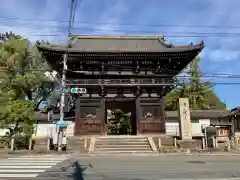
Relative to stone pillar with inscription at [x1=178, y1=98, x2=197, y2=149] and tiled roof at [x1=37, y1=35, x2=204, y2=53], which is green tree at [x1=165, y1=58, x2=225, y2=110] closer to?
tiled roof at [x1=37, y1=35, x2=204, y2=53]

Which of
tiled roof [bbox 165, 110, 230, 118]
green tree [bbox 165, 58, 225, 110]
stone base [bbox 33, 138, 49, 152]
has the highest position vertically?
green tree [bbox 165, 58, 225, 110]

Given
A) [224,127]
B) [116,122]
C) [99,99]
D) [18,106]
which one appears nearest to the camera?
[18,106]

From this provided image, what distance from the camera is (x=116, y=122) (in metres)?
49.2

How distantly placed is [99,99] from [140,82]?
4497 mm

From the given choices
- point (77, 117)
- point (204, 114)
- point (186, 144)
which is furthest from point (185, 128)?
Answer: point (204, 114)

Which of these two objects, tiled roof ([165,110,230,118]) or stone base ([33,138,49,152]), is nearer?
stone base ([33,138,49,152])

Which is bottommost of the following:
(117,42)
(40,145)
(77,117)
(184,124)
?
(40,145)

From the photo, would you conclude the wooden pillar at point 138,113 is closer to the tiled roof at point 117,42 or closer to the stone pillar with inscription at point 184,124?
the stone pillar with inscription at point 184,124

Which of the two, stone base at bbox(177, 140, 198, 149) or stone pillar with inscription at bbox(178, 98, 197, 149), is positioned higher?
stone pillar with inscription at bbox(178, 98, 197, 149)

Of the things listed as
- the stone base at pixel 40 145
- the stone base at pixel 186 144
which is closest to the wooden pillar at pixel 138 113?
the stone base at pixel 186 144

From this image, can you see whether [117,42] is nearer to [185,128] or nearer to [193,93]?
[185,128]

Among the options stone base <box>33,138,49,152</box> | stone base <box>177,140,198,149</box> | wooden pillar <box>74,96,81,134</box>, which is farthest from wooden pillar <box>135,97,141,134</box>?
stone base <box>33,138,49,152</box>

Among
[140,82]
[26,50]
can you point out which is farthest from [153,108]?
[26,50]

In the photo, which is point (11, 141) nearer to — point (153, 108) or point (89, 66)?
point (89, 66)
